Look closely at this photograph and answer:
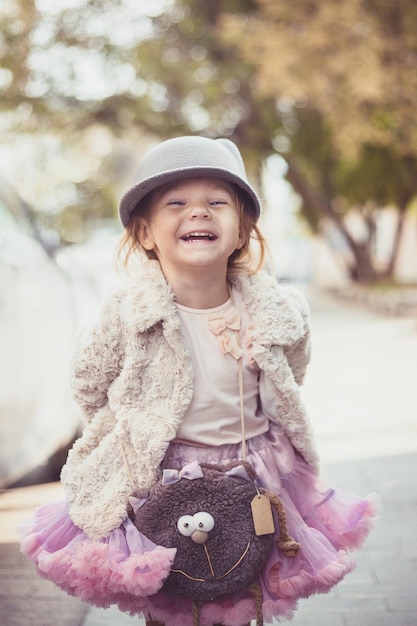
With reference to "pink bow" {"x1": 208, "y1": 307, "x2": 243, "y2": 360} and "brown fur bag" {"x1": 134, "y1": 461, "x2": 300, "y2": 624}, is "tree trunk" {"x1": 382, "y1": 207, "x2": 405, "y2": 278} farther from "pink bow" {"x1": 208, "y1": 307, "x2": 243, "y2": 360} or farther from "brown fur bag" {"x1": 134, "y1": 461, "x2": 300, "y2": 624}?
"brown fur bag" {"x1": 134, "y1": 461, "x2": 300, "y2": 624}

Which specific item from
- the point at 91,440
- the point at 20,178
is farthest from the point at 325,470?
the point at 20,178

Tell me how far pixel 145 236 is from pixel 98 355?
15.0 inches

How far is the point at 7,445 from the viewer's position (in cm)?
349

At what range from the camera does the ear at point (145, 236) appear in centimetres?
212

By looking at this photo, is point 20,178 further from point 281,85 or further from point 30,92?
point 281,85

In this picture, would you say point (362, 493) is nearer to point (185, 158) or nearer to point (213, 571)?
point (213, 571)

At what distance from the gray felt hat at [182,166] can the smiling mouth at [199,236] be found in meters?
0.15

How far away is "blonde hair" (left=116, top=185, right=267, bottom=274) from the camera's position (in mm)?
2115

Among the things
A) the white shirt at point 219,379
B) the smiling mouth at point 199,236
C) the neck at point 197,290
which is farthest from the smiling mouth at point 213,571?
the smiling mouth at point 199,236

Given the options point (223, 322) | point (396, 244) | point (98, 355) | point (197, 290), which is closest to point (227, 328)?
point (223, 322)

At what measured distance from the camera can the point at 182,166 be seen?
193 centimetres

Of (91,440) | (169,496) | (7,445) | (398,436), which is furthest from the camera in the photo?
(398,436)

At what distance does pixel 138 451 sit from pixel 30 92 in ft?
46.3

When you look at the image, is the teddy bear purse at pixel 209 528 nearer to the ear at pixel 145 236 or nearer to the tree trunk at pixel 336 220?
the ear at pixel 145 236
